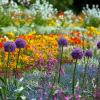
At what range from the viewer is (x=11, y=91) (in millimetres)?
5789

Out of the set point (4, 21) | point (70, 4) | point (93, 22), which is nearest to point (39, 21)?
point (4, 21)

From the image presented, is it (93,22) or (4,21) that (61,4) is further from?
(4,21)

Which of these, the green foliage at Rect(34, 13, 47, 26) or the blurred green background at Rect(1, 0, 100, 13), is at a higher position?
the green foliage at Rect(34, 13, 47, 26)

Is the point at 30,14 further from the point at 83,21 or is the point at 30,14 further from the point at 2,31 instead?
the point at 2,31

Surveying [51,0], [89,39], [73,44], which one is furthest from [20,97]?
[51,0]

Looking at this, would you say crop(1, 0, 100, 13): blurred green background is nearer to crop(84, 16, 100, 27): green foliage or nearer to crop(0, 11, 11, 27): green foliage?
crop(84, 16, 100, 27): green foliage

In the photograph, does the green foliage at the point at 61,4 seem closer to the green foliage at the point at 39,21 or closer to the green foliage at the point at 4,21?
the green foliage at the point at 39,21

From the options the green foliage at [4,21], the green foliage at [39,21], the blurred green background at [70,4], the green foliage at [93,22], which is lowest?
the blurred green background at [70,4]

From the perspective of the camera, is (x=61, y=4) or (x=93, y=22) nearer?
(x=93, y=22)

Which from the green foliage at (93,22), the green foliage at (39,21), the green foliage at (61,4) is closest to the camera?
the green foliage at (39,21)

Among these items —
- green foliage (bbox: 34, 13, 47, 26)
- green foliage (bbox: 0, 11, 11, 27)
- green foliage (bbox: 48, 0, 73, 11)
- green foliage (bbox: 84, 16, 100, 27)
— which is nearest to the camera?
green foliage (bbox: 0, 11, 11, 27)

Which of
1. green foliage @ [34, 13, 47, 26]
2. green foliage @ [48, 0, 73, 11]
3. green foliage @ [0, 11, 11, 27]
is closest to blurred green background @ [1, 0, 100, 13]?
green foliage @ [48, 0, 73, 11]

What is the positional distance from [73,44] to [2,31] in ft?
6.58

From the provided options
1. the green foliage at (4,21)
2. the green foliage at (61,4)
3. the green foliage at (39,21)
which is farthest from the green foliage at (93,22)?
the green foliage at (61,4)
